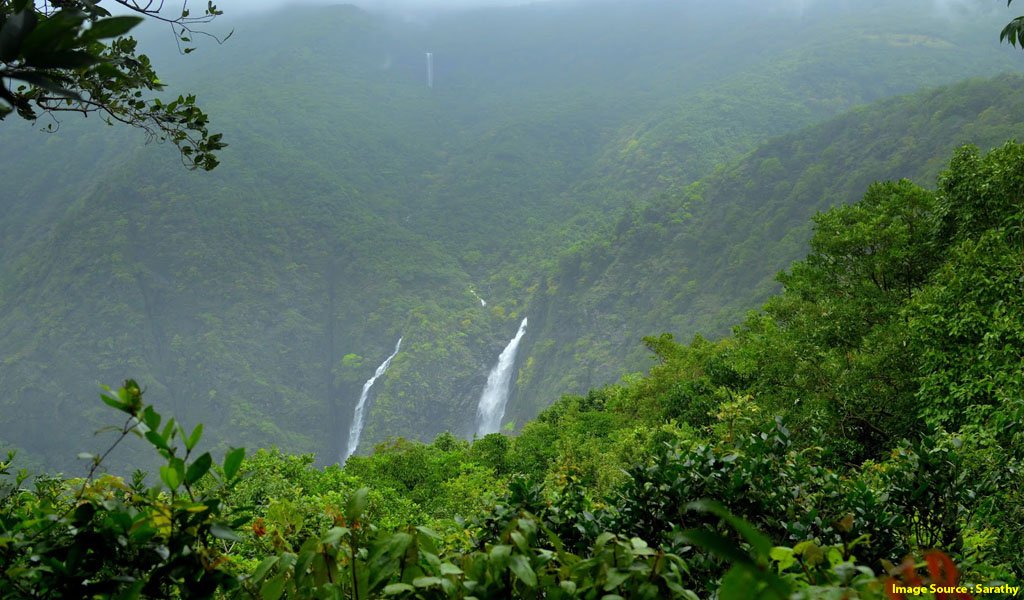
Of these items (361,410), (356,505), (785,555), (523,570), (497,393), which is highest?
(361,410)

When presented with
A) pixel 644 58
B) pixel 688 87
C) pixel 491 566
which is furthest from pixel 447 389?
pixel 644 58

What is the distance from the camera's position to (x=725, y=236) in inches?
3031

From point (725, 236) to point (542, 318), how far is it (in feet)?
80.7

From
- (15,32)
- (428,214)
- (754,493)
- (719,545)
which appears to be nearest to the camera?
(719,545)

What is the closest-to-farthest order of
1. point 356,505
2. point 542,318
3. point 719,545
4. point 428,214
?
point 719,545
point 356,505
point 542,318
point 428,214

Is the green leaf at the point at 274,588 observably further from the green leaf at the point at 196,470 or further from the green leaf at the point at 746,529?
the green leaf at the point at 746,529

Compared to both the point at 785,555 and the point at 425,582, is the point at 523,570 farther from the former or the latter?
the point at 785,555

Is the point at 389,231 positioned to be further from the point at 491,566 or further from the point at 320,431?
the point at 491,566

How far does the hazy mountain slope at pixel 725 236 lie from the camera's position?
6550cm

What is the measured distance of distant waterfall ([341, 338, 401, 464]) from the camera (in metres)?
85.1

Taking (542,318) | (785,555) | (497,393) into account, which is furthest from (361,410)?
(785,555)

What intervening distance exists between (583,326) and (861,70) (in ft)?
313

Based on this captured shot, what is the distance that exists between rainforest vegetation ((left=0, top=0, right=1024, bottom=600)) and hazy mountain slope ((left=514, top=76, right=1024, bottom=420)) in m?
0.50

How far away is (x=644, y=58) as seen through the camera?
177125mm
